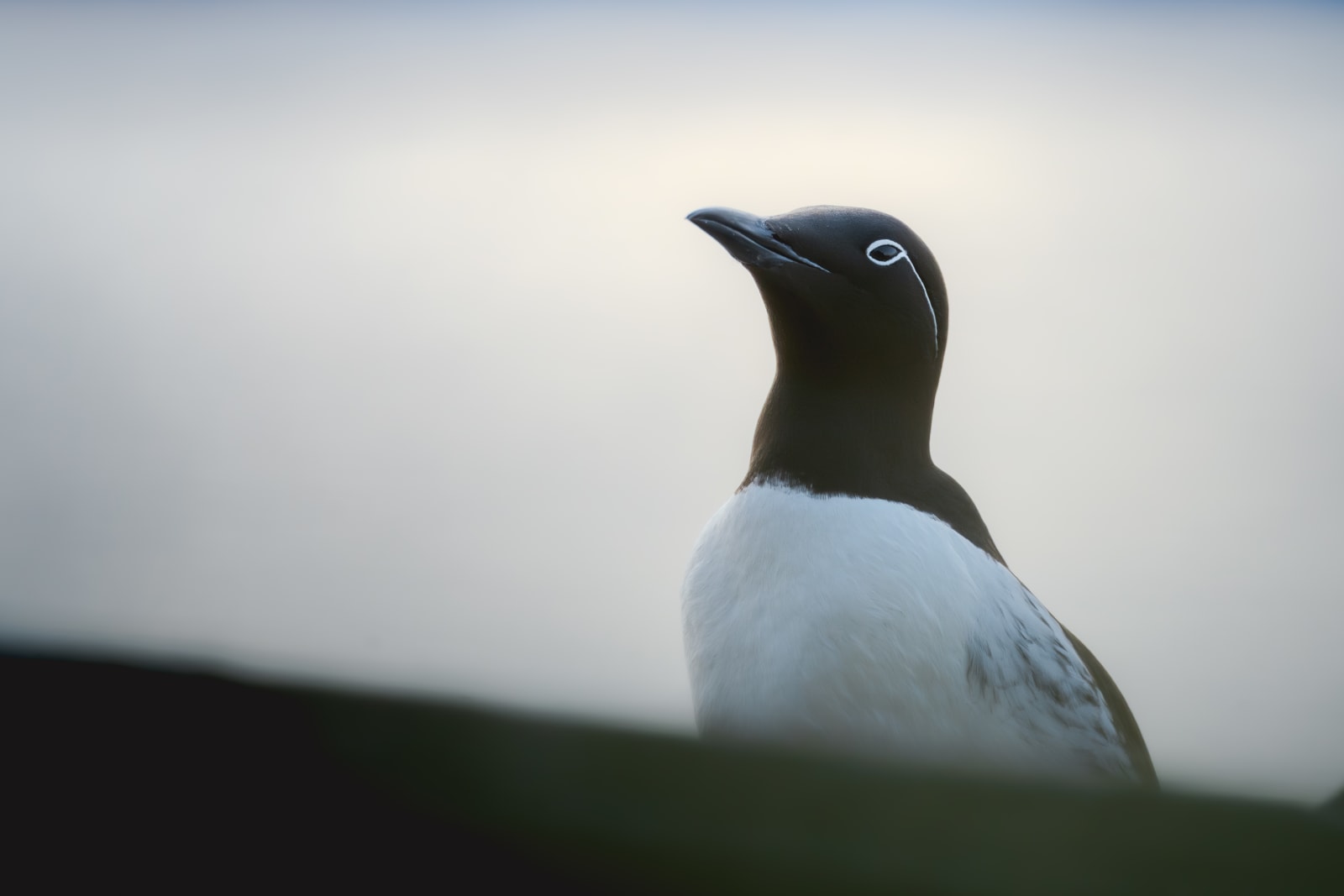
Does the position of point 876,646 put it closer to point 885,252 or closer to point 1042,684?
point 1042,684

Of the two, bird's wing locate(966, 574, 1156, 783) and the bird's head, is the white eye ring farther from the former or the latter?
bird's wing locate(966, 574, 1156, 783)

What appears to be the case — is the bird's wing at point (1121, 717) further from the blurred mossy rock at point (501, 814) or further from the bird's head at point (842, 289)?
the blurred mossy rock at point (501, 814)

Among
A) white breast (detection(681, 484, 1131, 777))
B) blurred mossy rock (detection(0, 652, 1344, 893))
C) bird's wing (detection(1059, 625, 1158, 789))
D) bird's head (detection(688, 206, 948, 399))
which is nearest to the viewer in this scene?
blurred mossy rock (detection(0, 652, 1344, 893))

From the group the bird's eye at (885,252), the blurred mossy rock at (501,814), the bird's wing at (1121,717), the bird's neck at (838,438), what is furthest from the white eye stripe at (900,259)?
the blurred mossy rock at (501,814)

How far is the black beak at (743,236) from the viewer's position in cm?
152

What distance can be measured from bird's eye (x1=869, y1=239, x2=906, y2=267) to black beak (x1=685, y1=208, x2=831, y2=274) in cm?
12

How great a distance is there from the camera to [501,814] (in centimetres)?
33

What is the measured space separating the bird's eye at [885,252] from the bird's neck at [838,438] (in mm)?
178

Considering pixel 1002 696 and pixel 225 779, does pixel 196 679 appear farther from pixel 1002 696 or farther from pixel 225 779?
pixel 1002 696

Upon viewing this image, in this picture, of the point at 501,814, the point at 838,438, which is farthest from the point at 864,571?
the point at 501,814

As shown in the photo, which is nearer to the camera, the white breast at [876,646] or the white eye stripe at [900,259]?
the white breast at [876,646]

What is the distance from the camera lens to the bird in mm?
1438

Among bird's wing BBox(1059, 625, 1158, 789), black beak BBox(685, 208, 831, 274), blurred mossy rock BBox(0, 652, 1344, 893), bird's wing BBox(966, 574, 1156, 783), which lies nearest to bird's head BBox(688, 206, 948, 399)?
black beak BBox(685, 208, 831, 274)

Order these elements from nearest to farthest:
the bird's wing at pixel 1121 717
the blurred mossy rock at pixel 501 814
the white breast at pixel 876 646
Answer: the blurred mossy rock at pixel 501 814
the white breast at pixel 876 646
the bird's wing at pixel 1121 717
